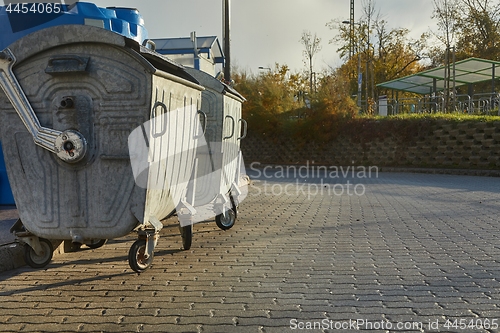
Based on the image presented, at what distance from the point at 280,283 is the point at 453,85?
2410 cm

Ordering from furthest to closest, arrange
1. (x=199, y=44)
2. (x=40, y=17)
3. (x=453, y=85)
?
1. (x=199, y=44)
2. (x=453, y=85)
3. (x=40, y=17)

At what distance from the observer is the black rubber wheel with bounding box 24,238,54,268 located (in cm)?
491

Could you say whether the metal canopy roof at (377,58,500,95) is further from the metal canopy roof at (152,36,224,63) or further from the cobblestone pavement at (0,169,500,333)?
the cobblestone pavement at (0,169,500,333)

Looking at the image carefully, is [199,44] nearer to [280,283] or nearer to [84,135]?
[84,135]

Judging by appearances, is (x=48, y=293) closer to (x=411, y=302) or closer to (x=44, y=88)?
(x=44, y=88)

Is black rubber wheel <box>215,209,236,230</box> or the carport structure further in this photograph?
the carport structure

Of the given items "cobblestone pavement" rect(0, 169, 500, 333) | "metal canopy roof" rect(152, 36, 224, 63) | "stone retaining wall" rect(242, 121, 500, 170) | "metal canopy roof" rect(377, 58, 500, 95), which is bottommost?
"cobblestone pavement" rect(0, 169, 500, 333)

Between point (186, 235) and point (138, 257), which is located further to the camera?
point (186, 235)

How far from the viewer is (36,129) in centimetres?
439

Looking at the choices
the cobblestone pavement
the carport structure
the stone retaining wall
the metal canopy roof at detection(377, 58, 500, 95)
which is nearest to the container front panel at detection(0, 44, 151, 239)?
the cobblestone pavement

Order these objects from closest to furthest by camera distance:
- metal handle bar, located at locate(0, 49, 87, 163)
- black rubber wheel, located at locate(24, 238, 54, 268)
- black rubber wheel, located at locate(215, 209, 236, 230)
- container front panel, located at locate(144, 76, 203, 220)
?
metal handle bar, located at locate(0, 49, 87, 163)
container front panel, located at locate(144, 76, 203, 220)
black rubber wheel, located at locate(24, 238, 54, 268)
black rubber wheel, located at locate(215, 209, 236, 230)

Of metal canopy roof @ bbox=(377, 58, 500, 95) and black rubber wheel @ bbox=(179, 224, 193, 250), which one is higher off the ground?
metal canopy roof @ bbox=(377, 58, 500, 95)

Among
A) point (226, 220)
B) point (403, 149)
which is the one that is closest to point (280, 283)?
point (226, 220)

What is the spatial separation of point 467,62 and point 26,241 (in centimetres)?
2618
